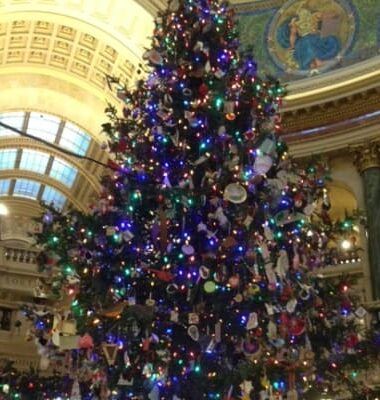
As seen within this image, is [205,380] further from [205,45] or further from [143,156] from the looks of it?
[205,45]

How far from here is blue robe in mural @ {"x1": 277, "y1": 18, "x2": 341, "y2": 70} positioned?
16641 mm

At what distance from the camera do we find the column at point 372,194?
14.4m

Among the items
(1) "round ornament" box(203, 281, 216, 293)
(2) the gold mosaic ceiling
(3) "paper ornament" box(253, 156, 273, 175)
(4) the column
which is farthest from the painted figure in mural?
(1) "round ornament" box(203, 281, 216, 293)

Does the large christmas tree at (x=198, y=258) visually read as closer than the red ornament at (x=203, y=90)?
Yes

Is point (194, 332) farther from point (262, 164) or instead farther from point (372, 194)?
point (372, 194)

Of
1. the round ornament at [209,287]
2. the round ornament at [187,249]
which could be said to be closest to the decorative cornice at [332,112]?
the round ornament at [187,249]

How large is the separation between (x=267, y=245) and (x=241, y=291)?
75 cm

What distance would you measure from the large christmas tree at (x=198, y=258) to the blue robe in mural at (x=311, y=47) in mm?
8567

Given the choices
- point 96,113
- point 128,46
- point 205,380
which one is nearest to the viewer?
point 205,380

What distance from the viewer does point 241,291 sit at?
7086 mm

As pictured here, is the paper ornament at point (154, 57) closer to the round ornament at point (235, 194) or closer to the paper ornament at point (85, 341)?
the round ornament at point (235, 194)

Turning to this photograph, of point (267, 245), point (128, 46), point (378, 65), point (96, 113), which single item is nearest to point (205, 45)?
point (267, 245)

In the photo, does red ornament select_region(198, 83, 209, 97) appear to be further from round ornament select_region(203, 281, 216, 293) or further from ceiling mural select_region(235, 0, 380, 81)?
ceiling mural select_region(235, 0, 380, 81)

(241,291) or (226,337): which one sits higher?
(241,291)
